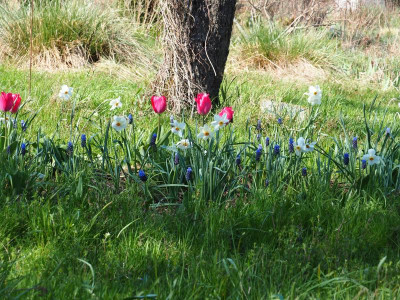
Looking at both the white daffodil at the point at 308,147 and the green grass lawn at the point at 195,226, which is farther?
the white daffodil at the point at 308,147

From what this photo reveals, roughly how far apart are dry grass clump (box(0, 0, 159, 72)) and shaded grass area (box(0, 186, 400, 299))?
4.73 metres

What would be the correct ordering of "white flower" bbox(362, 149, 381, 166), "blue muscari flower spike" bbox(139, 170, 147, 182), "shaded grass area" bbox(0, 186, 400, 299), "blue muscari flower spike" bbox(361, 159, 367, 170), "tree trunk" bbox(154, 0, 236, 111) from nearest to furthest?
"shaded grass area" bbox(0, 186, 400, 299), "blue muscari flower spike" bbox(139, 170, 147, 182), "white flower" bbox(362, 149, 381, 166), "blue muscari flower spike" bbox(361, 159, 367, 170), "tree trunk" bbox(154, 0, 236, 111)

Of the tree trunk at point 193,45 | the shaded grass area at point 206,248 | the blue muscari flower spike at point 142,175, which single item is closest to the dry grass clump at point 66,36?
the tree trunk at point 193,45

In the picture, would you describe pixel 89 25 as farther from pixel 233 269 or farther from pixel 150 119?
pixel 233 269

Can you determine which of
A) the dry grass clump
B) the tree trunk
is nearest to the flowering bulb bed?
the tree trunk

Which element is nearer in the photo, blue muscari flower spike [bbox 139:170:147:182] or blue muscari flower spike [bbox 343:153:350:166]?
blue muscari flower spike [bbox 139:170:147:182]

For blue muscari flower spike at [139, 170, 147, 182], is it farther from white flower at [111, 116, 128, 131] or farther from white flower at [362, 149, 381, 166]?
white flower at [362, 149, 381, 166]

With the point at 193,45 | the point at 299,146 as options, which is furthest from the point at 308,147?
the point at 193,45

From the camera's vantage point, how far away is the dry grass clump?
23.7 feet

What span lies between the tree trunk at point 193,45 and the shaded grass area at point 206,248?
2.15m

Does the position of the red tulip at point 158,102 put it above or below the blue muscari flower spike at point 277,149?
above

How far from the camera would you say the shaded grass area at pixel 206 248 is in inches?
81.2

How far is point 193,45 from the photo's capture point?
4.88m

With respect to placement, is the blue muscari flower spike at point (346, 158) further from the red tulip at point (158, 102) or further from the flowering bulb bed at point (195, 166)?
the red tulip at point (158, 102)
